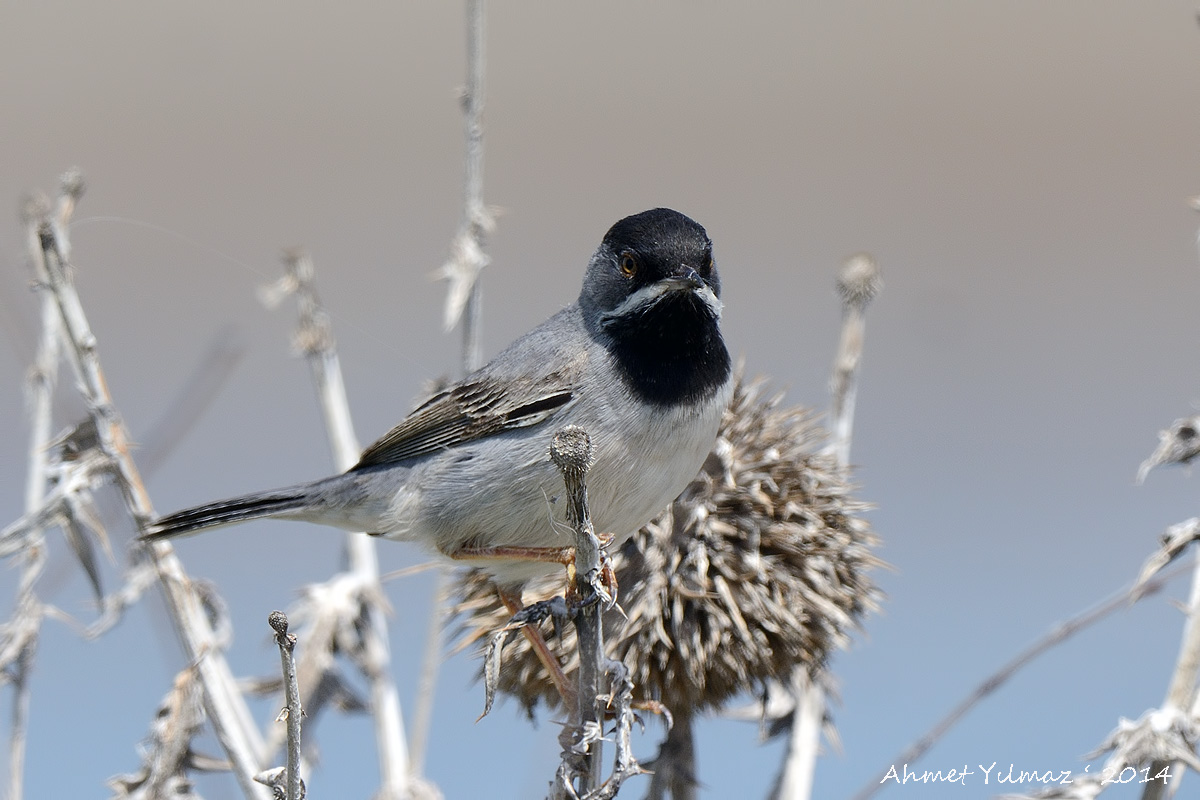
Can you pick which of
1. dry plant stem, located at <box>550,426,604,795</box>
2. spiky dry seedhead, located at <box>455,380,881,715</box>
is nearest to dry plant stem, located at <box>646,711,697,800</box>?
spiky dry seedhead, located at <box>455,380,881,715</box>

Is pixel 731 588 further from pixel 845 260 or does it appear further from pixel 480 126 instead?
pixel 480 126

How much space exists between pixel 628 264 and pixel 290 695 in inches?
77.6

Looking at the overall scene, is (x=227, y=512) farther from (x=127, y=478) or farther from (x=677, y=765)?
(x=677, y=765)

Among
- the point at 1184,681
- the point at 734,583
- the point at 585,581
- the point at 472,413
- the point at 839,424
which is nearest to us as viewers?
the point at 585,581

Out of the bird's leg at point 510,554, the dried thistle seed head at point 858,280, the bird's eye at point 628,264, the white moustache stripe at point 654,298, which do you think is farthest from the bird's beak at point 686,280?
the dried thistle seed head at point 858,280

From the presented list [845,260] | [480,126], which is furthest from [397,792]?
[845,260]

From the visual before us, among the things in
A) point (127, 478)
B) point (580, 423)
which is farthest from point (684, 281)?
point (127, 478)

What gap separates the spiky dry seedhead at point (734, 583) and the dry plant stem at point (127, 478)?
103cm

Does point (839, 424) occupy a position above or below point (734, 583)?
above

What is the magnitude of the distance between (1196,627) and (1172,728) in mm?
317

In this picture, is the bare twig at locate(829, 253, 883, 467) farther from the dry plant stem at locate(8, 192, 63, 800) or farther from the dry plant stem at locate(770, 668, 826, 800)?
the dry plant stem at locate(8, 192, 63, 800)

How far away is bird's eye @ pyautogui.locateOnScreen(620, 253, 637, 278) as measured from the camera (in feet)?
11.5

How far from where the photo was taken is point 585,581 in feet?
7.79

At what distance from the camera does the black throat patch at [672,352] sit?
3.38 meters
